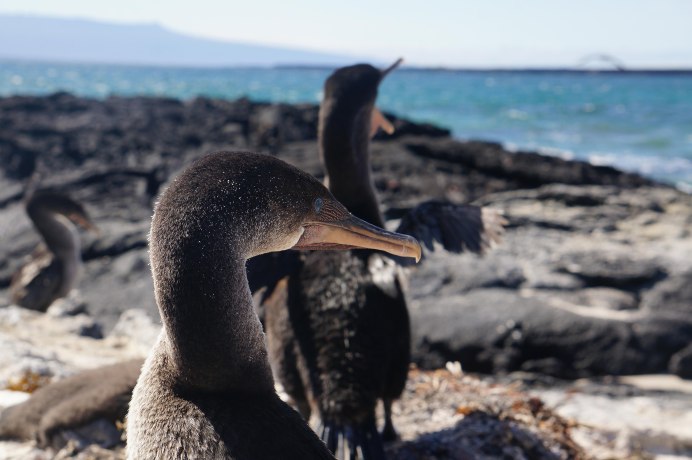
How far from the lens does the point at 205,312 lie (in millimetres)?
2166

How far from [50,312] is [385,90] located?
6336 cm

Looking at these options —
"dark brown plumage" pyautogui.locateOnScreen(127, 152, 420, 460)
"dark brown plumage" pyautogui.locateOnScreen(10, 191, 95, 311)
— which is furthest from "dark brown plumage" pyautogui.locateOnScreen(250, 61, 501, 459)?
"dark brown plumage" pyautogui.locateOnScreen(10, 191, 95, 311)

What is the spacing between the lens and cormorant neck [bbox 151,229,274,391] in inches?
84.7

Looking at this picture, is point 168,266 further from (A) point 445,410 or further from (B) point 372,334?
(A) point 445,410

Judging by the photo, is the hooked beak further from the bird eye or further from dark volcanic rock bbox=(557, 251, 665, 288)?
dark volcanic rock bbox=(557, 251, 665, 288)

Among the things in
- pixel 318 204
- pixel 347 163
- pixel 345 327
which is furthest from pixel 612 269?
pixel 318 204

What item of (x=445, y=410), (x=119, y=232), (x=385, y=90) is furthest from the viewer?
(x=385, y=90)

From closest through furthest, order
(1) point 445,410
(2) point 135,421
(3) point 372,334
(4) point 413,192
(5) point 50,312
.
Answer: (2) point 135,421 → (3) point 372,334 → (1) point 445,410 → (5) point 50,312 → (4) point 413,192

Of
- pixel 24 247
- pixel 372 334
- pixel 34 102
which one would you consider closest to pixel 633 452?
pixel 372 334

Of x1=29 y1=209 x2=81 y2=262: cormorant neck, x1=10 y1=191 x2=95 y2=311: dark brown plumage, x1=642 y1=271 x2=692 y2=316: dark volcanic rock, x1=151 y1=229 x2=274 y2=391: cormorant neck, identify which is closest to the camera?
x1=151 y1=229 x2=274 y2=391: cormorant neck

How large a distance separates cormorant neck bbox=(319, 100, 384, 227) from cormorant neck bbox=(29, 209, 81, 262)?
5.09 meters

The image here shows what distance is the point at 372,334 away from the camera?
142 inches

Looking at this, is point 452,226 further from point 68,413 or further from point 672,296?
point 672,296

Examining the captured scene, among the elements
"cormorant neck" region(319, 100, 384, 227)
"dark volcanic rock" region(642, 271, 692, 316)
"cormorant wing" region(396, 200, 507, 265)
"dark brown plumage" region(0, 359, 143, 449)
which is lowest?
"dark brown plumage" region(0, 359, 143, 449)
